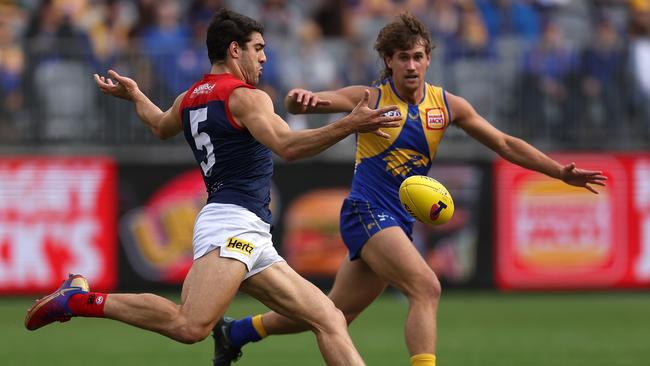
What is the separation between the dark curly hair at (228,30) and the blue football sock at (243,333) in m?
2.52

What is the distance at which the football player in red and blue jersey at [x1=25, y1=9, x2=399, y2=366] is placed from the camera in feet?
25.9

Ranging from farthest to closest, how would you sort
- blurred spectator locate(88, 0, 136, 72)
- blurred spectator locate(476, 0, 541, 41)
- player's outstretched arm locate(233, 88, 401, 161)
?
blurred spectator locate(476, 0, 541, 41) → blurred spectator locate(88, 0, 136, 72) → player's outstretched arm locate(233, 88, 401, 161)

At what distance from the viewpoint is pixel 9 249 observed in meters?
17.2

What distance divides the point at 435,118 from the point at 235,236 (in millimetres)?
2184

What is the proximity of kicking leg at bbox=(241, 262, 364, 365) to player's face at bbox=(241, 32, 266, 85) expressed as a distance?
1264mm

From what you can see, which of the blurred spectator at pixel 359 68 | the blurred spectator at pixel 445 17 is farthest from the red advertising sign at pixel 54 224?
the blurred spectator at pixel 445 17

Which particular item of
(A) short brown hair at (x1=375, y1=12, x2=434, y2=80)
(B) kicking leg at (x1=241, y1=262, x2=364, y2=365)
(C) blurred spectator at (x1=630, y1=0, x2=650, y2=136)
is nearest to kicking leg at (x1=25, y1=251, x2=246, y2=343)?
(B) kicking leg at (x1=241, y1=262, x2=364, y2=365)

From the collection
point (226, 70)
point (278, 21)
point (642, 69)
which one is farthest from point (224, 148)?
point (642, 69)

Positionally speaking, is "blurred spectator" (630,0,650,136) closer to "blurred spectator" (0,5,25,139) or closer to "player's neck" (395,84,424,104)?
"blurred spectator" (0,5,25,139)

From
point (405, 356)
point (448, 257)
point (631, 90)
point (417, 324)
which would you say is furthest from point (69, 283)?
point (631, 90)

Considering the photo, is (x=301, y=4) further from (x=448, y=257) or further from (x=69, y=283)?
(x=69, y=283)

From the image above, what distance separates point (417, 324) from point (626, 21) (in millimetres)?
12126

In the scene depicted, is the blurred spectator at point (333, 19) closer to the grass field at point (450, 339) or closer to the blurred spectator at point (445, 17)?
the blurred spectator at point (445, 17)

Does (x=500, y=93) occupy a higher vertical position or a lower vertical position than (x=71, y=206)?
higher
